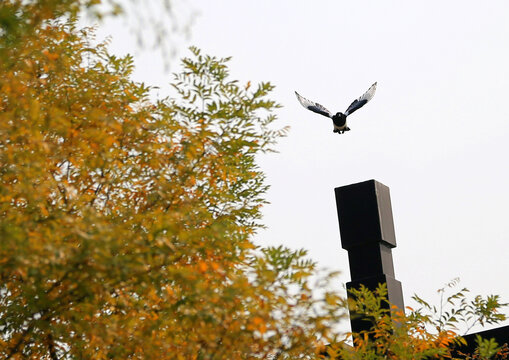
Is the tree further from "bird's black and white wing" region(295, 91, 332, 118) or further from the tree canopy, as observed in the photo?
"bird's black and white wing" region(295, 91, 332, 118)

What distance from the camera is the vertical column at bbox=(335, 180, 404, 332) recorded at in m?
8.32

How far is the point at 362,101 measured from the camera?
32.2 ft

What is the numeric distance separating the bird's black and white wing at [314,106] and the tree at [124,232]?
→ 119 inches

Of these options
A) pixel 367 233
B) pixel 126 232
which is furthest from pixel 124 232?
pixel 367 233

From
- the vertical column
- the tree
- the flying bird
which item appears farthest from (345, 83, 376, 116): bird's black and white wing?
the tree

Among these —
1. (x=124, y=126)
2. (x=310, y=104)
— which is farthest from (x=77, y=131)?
(x=310, y=104)

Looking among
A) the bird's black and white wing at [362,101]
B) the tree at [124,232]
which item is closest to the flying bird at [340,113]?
the bird's black and white wing at [362,101]

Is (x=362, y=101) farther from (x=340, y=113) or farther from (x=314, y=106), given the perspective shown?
(x=314, y=106)

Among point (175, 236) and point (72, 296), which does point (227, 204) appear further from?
point (72, 296)

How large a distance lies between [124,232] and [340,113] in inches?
222

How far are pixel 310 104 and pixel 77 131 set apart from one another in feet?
Answer: 16.2

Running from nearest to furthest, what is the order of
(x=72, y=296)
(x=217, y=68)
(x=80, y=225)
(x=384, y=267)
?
(x=80, y=225) < (x=72, y=296) < (x=217, y=68) < (x=384, y=267)

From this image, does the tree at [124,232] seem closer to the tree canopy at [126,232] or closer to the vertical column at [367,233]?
the tree canopy at [126,232]

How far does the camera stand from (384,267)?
8344 mm
